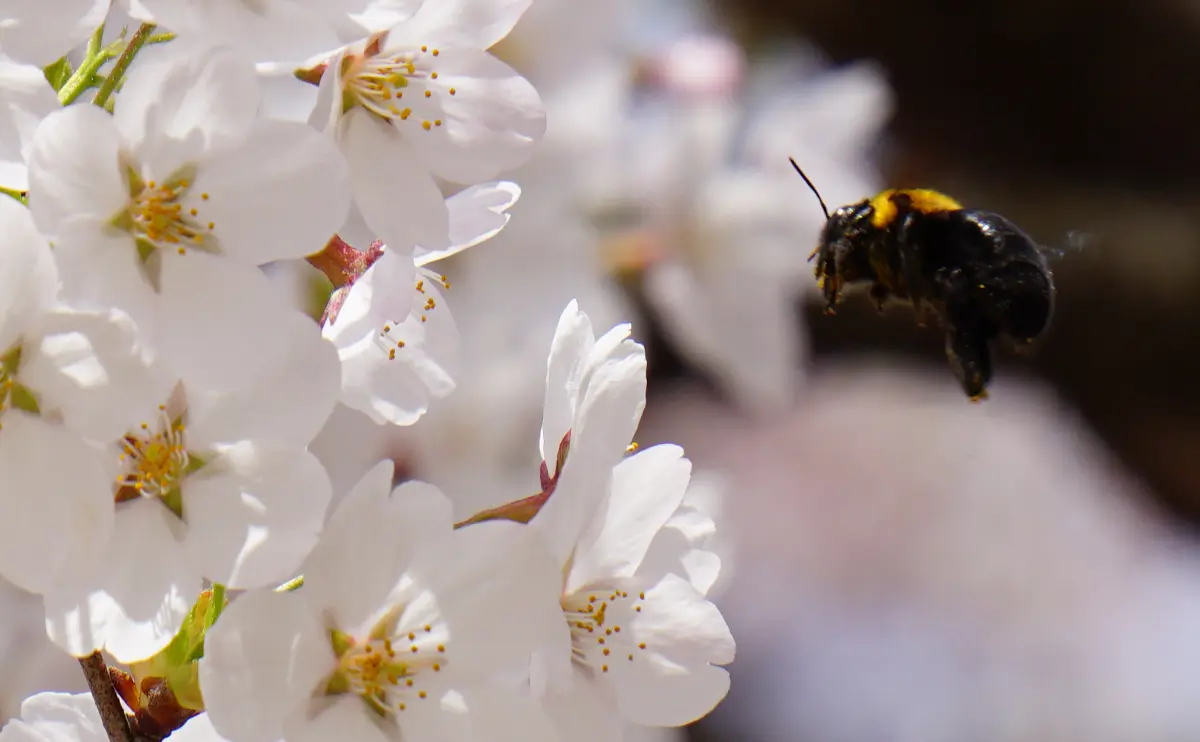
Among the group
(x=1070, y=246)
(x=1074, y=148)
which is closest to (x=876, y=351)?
(x=1074, y=148)

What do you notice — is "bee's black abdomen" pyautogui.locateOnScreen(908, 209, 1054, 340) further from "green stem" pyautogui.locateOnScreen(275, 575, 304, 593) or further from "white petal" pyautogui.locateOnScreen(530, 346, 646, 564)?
"green stem" pyautogui.locateOnScreen(275, 575, 304, 593)

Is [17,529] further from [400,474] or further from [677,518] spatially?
[400,474]

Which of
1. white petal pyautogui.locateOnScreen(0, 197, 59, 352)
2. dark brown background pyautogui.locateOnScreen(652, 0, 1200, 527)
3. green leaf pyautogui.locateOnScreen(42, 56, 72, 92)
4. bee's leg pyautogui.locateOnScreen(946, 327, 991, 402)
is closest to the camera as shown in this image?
white petal pyautogui.locateOnScreen(0, 197, 59, 352)

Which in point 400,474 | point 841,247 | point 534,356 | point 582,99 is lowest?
point 400,474

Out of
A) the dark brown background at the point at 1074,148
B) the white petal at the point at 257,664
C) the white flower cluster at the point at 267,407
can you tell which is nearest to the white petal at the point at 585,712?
the white flower cluster at the point at 267,407

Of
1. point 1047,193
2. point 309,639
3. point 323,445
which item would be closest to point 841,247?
point 309,639

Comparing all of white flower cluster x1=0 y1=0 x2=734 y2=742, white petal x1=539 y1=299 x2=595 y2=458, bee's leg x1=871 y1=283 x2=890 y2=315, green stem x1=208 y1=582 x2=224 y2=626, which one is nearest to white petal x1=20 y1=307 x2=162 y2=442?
white flower cluster x1=0 y1=0 x2=734 y2=742

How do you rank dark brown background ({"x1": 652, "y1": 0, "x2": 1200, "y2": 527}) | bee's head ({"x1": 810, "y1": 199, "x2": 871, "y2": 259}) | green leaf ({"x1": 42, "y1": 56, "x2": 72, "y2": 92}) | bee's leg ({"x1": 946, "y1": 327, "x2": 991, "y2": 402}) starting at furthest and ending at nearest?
dark brown background ({"x1": 652, "y1": 0, "x2": 1200, "y2": 527})
bee's head ({"x1": 810, "y1": 199, "x2": 871, "y2": 259})
bee's leg ({"x1": 946, "y1": 327, "x2": 991, "y2": 402})
green leaf ({"x1": 42, "y1": 56, "x2": 72, "y2": 92})
